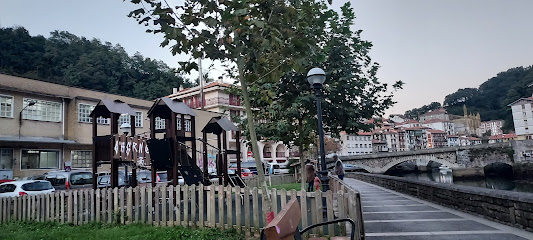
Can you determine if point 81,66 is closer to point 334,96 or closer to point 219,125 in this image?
point 219,125

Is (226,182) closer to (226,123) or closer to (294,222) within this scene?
(226,123)

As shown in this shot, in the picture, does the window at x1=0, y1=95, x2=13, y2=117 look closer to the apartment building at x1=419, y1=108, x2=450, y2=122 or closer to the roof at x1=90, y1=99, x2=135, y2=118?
the roof at x1=90, y1=99, x2=135, y2=118

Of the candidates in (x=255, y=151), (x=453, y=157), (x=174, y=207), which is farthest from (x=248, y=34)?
(x=453, y=157)

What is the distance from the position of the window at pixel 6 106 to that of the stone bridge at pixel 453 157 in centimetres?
4212

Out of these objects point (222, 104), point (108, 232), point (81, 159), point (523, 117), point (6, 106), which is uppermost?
point (222, 104)

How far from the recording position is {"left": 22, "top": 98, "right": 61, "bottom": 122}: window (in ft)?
80.8

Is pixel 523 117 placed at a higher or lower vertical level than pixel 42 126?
higher

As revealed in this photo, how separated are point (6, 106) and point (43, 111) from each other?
2505 mm

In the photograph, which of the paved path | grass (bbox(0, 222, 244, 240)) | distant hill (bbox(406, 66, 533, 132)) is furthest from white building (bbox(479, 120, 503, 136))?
grass (bbox(0, 222, 244, 240))

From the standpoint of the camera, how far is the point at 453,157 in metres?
59.7

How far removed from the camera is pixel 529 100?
83.7 metres

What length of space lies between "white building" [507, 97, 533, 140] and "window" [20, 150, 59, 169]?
96206 millimetres

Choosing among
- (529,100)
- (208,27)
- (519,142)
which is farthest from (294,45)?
(529,100)

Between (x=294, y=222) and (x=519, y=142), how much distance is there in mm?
64130
